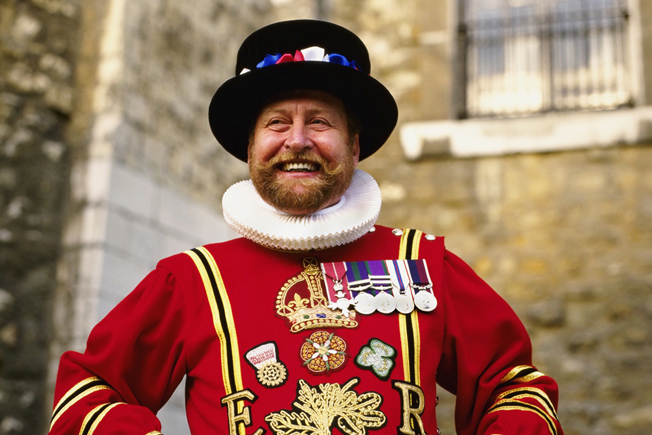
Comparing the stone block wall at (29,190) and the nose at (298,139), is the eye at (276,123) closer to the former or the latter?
the nose at (298,139)

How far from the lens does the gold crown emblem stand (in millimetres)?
1806

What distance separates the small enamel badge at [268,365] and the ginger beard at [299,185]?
15.3 inches

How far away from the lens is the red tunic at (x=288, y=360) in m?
1.70

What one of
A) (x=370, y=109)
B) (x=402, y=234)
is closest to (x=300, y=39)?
(x=370, y=109)

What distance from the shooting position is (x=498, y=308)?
192cm

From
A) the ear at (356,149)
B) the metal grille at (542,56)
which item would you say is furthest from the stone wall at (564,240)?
the ear at (356,149)

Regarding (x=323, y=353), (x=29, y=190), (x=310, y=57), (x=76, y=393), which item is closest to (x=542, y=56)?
(x=29, y=190)

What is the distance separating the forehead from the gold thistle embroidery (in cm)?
74

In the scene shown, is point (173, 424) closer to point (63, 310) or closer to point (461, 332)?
point (63, 310)

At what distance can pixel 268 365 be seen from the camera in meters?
1.76

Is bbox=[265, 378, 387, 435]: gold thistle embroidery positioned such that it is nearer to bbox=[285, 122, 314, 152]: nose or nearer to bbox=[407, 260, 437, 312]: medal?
bbox=[407, 260, 437, 312]: medal

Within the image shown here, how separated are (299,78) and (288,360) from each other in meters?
0.75

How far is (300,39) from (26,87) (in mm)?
2383

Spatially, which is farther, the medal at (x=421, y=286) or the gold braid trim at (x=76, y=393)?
the medal at (x=421, y=286)
